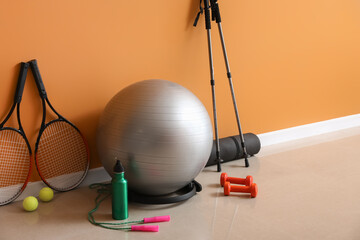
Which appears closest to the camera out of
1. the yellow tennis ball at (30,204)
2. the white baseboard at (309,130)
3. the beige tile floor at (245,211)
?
the beige tile floor at (245,211)

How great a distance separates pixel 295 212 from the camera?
2422 mm

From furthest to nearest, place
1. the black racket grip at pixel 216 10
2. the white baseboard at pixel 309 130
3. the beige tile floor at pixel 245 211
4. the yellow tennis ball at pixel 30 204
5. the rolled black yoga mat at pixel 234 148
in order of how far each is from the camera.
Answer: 1. the white baseboard at pixel 309 130
2. the rolled black yoga mat at pixel 234 148
3. the black racket grip at pixel 216 10
4. the yellow tennis ball at pixel 30 204
5. the beige tile floor at pixel 245 211

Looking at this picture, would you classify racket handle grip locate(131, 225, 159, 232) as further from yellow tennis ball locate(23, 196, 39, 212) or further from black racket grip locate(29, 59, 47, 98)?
black racket grip locate(29, 59, 47, 98)

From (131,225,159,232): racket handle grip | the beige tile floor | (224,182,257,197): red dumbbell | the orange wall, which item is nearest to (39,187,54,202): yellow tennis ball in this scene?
the beige tile floor

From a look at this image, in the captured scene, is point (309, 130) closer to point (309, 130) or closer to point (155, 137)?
point (309, 130)

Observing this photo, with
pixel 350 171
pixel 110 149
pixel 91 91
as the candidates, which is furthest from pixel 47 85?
pixel 350 171

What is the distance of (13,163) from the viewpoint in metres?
2.56

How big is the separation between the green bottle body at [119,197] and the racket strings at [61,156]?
0.53m

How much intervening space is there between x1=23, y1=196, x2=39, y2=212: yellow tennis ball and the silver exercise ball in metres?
0.45

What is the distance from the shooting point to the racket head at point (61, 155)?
8.71ft

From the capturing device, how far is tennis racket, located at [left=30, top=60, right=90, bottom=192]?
8.58 ft

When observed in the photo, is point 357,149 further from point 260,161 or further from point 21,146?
point 21,146

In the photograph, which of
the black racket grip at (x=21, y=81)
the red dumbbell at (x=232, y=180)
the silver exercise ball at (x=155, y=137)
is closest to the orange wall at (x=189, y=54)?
the black racket grip at (x=21, y=81)

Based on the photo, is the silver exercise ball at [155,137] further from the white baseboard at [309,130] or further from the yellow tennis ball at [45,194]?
the white baseboard at [309,130]
